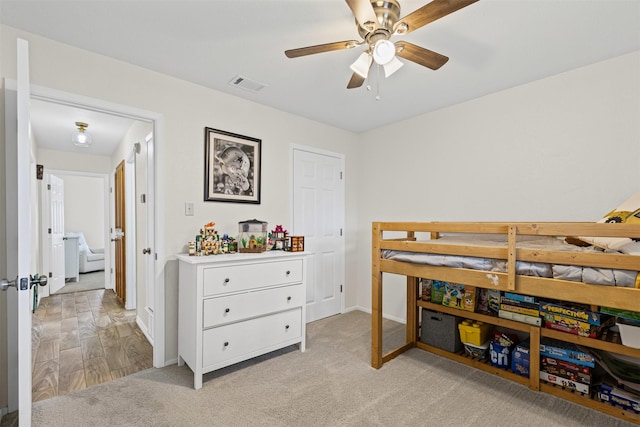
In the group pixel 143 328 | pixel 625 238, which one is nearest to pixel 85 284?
pixel 143 328

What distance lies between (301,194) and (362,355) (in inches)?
71.6

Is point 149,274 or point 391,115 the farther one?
point 391,115

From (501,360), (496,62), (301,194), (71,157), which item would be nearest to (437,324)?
(501,360)

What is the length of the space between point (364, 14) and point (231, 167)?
1.88m

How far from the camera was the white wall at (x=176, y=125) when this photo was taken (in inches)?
81.4

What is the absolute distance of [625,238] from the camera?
152cm

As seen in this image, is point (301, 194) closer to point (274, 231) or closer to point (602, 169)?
point (274, 231)

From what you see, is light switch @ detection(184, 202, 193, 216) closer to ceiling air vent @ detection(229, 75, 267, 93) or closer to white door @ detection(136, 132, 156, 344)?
white door @ detection(136, 132, 156, 344)

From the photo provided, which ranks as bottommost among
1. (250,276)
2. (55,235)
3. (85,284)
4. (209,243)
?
(85,284)

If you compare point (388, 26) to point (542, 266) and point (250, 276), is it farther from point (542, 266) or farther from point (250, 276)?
point (250, 276)

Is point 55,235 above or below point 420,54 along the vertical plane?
below

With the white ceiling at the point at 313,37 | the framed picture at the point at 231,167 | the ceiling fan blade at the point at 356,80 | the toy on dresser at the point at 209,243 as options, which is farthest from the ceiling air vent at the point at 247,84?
the toy on dresser at the point at 209,243

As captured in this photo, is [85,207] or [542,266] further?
[85,207]

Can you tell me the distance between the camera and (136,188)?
358 centimetres
